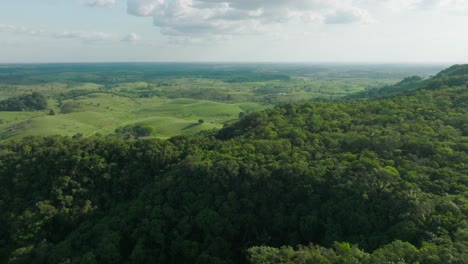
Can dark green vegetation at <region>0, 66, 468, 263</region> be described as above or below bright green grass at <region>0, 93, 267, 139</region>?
above

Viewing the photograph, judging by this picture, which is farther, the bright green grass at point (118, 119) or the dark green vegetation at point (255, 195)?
the bright green grass at point (118, 119)

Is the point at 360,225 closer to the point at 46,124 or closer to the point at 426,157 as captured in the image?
the point at 426,157

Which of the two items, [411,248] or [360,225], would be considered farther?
[360,225]

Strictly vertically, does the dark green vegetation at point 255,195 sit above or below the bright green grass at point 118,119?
above

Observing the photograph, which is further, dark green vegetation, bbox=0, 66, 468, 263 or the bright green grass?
the bright green grass

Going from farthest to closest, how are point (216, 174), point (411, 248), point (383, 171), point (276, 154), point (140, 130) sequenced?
point (140, 130) < point (276, 154) < point (216, 174) < point (383, 171) < point (411, 248)

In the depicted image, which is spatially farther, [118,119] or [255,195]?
[118,119]

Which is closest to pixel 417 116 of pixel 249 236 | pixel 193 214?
pixel 249 236

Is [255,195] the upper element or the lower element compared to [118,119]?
upper
